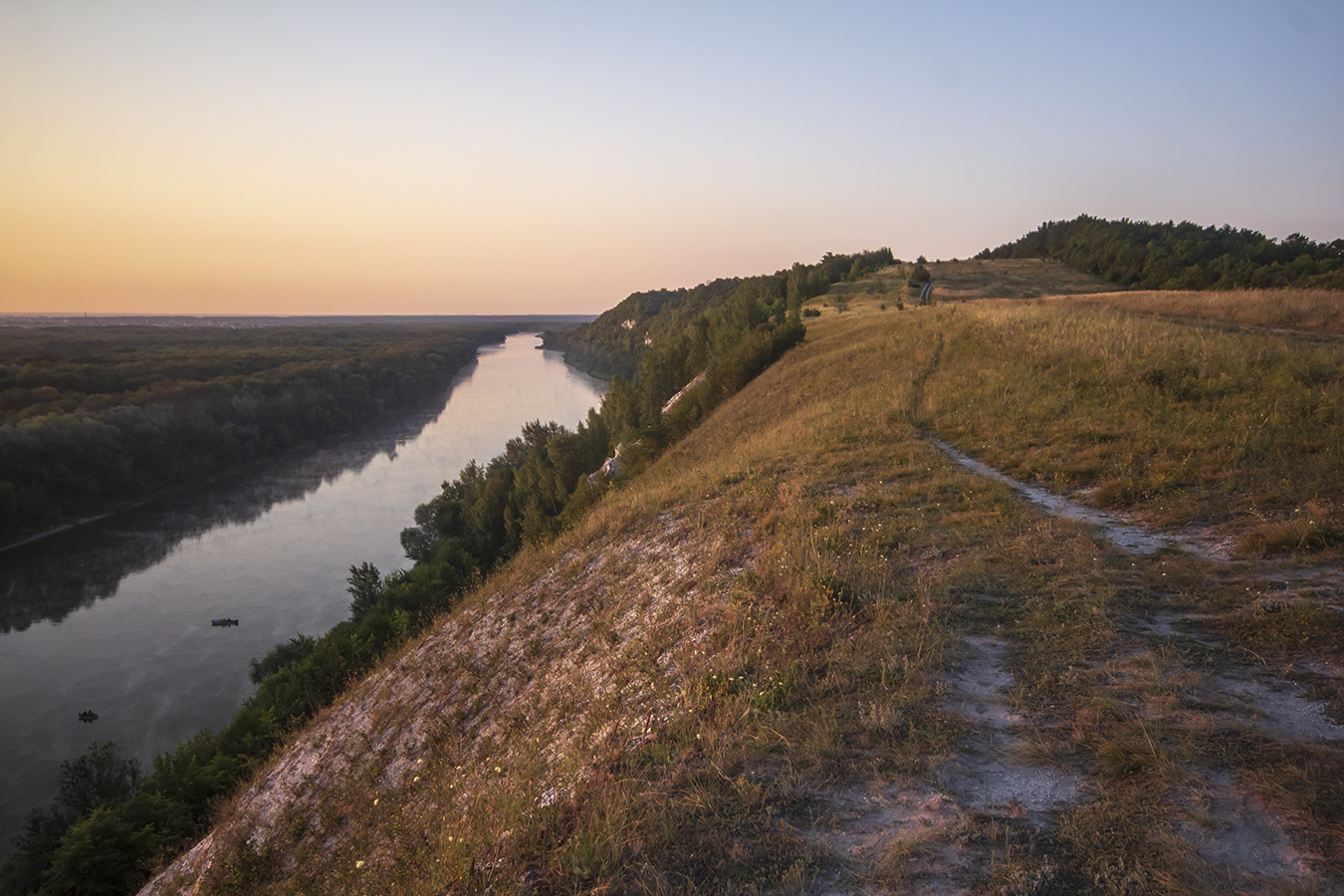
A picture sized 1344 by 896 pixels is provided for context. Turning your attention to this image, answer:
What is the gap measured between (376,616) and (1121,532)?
25156 mm

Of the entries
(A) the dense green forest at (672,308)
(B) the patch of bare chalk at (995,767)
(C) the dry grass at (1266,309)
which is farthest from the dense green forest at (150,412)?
(C) the dry grass at (1266,309)

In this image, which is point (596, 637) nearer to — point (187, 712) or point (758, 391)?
point (758, 391)

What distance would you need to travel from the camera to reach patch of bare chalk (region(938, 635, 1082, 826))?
128 inches

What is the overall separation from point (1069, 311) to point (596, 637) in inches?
745

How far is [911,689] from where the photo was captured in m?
4.21

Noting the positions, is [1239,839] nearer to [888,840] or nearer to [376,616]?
[888,840]

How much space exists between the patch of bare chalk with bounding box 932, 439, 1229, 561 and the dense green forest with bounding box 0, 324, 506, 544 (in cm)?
5711

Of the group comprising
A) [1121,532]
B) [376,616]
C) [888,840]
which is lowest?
[376,616]

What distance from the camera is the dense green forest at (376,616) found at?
13.2 meters

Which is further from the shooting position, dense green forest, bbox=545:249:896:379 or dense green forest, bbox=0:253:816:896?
dense green forest, bbox=545:249:896:379

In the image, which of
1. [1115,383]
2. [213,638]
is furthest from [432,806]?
[213,638]

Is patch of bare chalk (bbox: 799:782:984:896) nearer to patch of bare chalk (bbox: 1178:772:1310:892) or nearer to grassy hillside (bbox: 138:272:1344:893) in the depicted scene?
grassy hillside (bbox: 138:272:1344:893)

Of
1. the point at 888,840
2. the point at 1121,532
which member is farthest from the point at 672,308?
the point at 888,840

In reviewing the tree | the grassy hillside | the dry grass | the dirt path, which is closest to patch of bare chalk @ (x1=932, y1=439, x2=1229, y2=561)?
the grassy hillside
